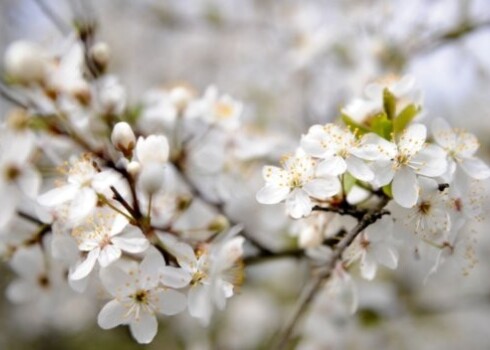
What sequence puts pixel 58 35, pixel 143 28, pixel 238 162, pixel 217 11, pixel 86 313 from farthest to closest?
pixel 143 28
pixel 86 313
pixel 217 11
pixel 238 162
pixel 58 35

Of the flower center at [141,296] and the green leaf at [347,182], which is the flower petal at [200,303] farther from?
the green leaf at [347,182]

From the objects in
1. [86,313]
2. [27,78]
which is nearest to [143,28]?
[86,313]

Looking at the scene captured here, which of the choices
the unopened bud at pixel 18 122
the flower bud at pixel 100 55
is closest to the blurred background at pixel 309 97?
the flower bud at pixel 100 55

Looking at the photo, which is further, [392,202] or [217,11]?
[217,11]

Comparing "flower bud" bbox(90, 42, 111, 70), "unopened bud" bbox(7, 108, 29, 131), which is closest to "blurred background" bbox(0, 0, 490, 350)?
"flower bud" bbox(90, 42, 111, 70)

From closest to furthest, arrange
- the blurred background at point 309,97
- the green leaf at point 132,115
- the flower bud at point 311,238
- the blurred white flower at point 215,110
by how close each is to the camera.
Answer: the flower bud at point 311,238 → the green leaf at point 132,115 → the blurred white flower at point 215,110 → the blurred background at point 309,97

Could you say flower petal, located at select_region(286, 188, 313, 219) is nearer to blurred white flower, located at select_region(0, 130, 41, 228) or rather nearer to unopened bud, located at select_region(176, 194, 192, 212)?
unopened bud, located at select_region(176, 194, 192, 212)

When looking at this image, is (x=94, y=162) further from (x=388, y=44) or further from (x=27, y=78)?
(x=388, y=44)

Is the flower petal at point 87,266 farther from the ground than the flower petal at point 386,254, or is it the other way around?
the flower petal at point 386,254
